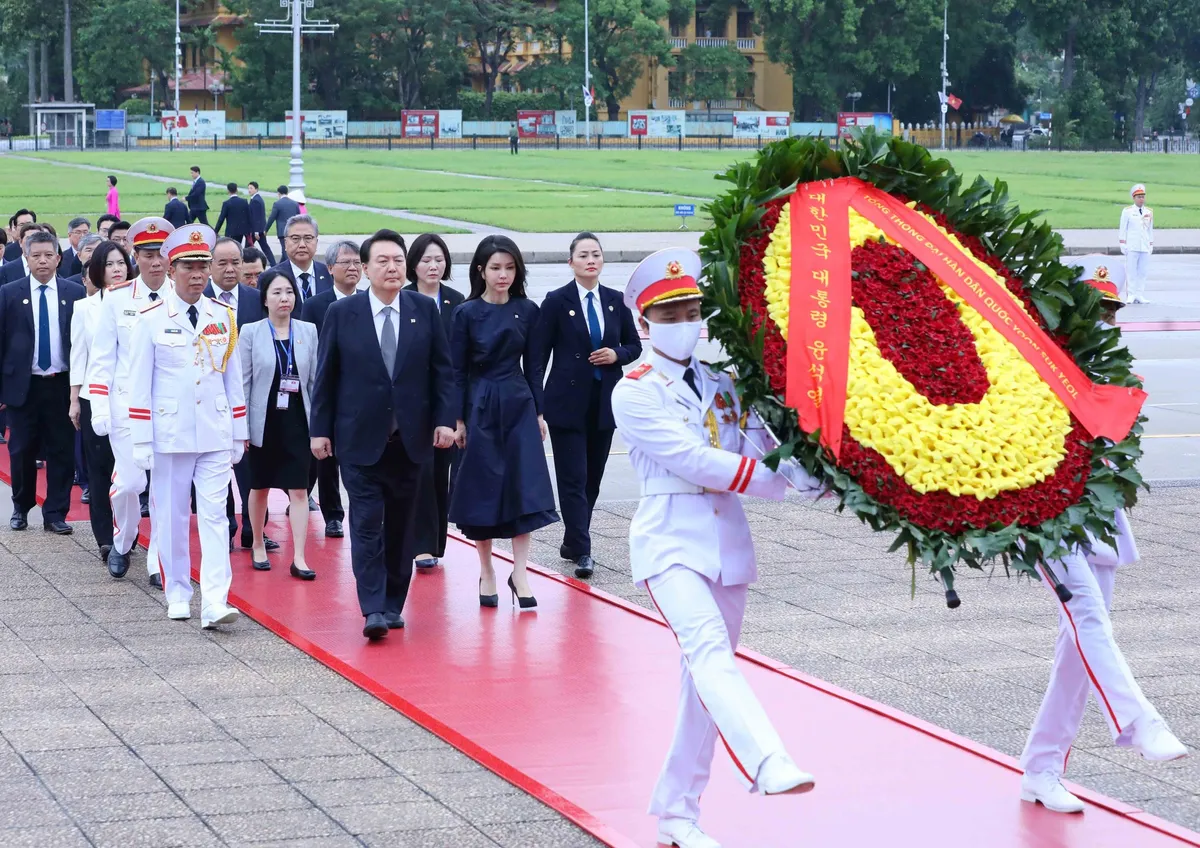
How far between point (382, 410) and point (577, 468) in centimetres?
173

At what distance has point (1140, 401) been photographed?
5301mm

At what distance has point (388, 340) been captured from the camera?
8.33 meters

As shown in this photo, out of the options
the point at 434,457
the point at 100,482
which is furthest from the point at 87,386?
the point at 434,457

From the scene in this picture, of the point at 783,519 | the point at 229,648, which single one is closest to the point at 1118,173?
the point at 783,519

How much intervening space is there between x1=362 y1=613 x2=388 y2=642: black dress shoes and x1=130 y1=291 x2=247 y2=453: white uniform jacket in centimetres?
122

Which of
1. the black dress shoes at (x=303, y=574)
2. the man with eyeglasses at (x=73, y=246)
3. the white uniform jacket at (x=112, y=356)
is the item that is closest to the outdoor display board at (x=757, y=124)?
the man with eyeglasses at (x=73, y=246)

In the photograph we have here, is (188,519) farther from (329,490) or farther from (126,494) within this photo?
(329,490)

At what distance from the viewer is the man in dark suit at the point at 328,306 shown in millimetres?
9992

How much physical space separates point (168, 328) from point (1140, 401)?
16.6ft

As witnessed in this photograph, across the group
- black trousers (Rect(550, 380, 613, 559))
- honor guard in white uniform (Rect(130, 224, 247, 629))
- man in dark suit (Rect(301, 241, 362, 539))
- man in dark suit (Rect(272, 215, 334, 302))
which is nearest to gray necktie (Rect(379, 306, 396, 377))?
honor guard in white uniform (Rect(130, 224, 247, 629))

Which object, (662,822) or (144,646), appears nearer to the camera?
(662,822)

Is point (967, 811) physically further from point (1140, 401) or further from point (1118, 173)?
Result: point (1118, 173)

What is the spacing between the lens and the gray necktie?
831cm

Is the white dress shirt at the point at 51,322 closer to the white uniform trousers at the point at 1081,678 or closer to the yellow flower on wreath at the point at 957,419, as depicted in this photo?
the yellow flower on wreath at the point at 957,419
